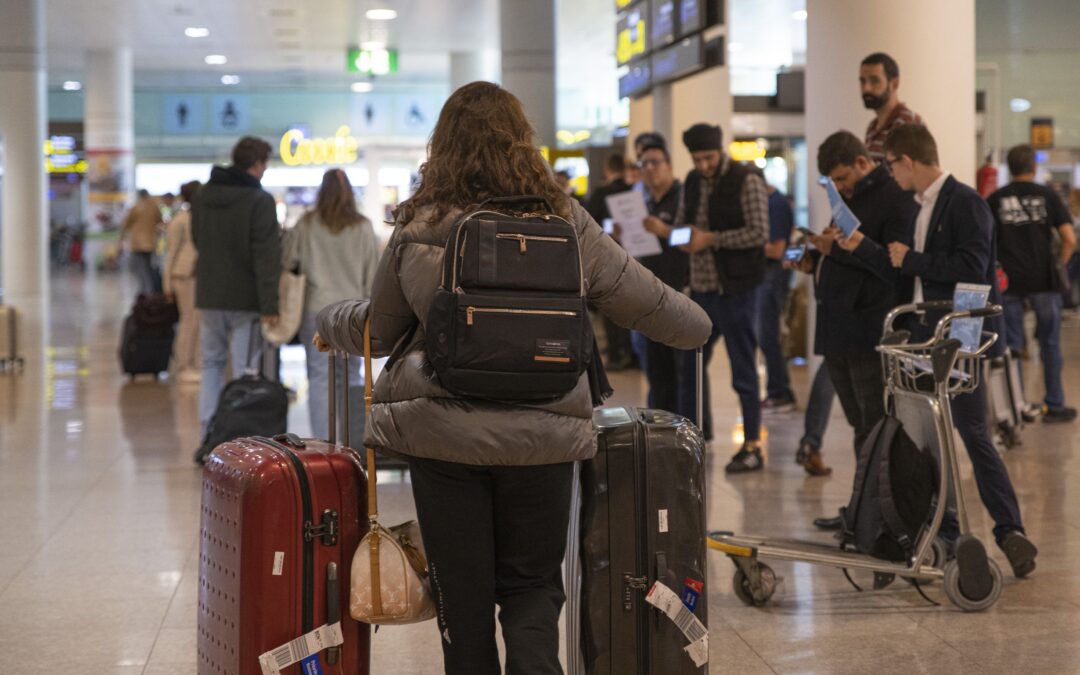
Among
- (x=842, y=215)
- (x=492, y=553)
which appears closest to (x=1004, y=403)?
(x=842, y=215)

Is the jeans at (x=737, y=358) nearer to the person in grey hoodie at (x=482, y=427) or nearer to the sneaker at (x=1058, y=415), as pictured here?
the sneaker at (x=1058, y=415)

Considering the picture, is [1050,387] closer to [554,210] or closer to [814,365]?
[814,365]

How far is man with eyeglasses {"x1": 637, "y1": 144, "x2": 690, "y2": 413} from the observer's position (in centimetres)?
716

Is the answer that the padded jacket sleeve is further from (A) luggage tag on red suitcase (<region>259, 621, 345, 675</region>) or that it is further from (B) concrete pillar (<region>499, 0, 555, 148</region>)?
(B) concrete pillar (<region>499, 0, 555, 148</region>)

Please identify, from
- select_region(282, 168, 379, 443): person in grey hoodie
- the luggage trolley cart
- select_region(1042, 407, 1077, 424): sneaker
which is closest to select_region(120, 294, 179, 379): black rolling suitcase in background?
select_region(282, 168, 379, 443): person in grey hoodie

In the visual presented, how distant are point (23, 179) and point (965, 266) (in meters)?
22.2

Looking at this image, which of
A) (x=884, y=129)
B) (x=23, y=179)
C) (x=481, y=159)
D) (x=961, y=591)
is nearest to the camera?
(x=481, y=159)

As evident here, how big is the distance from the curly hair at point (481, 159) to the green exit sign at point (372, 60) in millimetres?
23903

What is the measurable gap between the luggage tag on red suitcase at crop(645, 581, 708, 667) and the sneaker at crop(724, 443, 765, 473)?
12.0 ft

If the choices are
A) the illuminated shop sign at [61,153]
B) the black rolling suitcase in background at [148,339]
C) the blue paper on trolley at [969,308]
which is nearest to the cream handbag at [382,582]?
the blue paper on trolley at [969,308]

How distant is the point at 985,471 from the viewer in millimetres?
4625

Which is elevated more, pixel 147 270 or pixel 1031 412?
pixel 147 270

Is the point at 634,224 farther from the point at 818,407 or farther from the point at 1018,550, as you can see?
the point at 1018,550

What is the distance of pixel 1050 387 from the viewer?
8695mm
